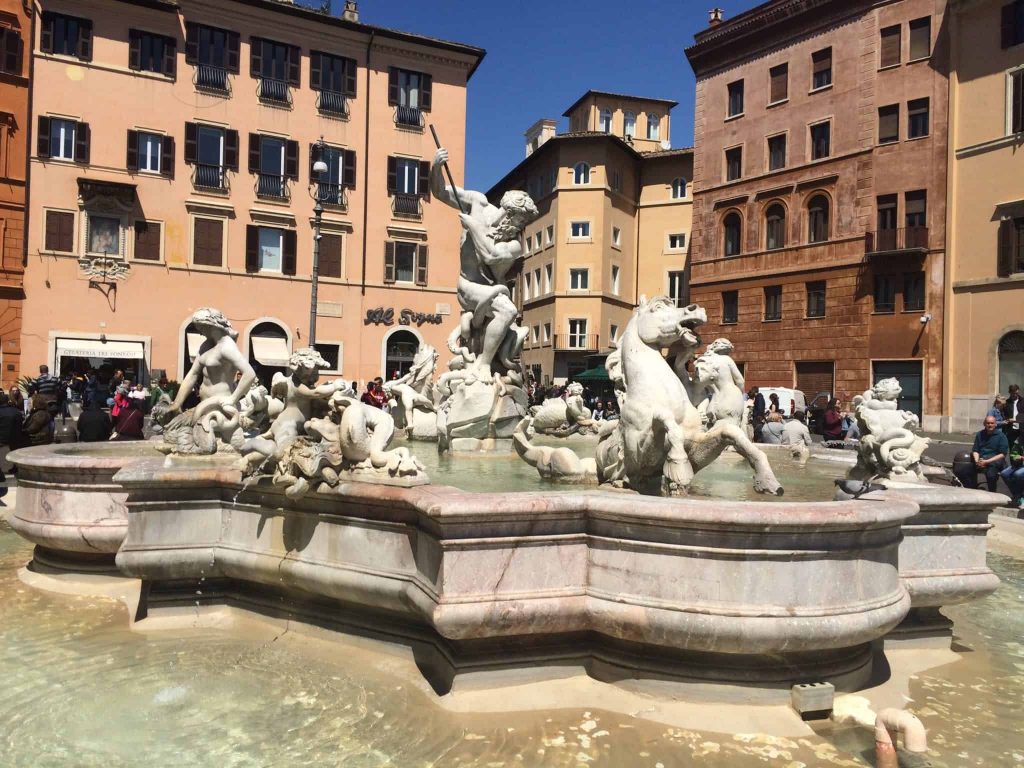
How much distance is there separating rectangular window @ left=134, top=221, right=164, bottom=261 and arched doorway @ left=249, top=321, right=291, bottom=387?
14.5 feet

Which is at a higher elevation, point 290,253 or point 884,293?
point 290,253

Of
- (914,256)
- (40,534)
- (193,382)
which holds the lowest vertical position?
(40,534)

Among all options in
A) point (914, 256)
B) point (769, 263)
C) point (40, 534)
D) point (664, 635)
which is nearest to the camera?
point (664, 635)

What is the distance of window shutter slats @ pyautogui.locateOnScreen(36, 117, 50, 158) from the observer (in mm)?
26609

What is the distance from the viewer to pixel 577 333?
139ft

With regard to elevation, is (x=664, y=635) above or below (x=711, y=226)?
below

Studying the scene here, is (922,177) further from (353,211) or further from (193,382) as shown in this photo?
(193,382)

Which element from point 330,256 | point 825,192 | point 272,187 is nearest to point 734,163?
point 825,192

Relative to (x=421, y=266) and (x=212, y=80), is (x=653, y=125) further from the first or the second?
(x=212, y=80)

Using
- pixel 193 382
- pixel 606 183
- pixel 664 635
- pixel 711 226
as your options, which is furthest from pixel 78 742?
pixel 606 183

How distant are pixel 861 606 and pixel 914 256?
26838mm

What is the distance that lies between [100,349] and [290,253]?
303 inches

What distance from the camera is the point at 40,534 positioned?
5.32 m

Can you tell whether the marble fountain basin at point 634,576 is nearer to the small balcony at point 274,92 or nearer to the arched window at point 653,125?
the small balcony at point 274,92
